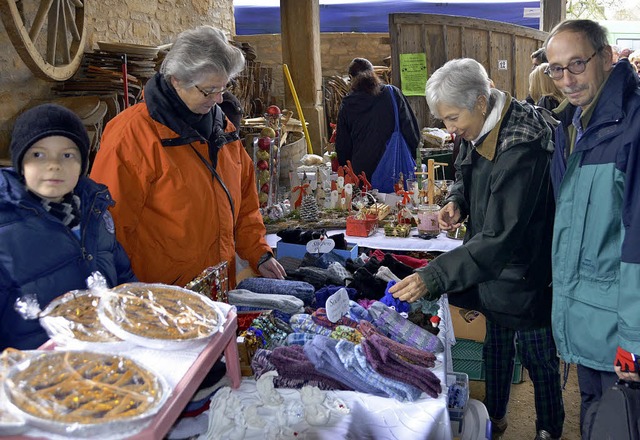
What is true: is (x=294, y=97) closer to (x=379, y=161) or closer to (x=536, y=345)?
(x=379, y=161)

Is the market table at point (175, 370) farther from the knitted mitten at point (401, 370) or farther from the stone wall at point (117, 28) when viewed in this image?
the stone wall at point (117, 28)

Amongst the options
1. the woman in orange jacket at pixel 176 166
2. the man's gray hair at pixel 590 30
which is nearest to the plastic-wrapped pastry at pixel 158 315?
the woman in orange jacket at pixel 176 166

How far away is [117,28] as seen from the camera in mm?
6492

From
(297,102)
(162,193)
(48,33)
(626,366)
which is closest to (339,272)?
(162,193)

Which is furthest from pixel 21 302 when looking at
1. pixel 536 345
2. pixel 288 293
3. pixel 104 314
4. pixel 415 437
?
pixel 536 345

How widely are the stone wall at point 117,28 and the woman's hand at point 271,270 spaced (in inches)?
96.3

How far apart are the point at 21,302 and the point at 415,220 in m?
3.13

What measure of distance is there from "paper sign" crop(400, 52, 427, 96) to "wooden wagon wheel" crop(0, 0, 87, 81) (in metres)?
3.77

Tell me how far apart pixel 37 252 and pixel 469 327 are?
3014mm

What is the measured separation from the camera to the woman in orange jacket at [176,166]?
246cm

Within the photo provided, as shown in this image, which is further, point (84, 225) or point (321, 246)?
point (321, 246)

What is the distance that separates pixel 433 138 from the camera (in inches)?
297

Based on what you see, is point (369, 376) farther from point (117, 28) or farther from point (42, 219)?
point (117, 28)

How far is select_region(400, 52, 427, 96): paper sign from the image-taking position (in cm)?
762
